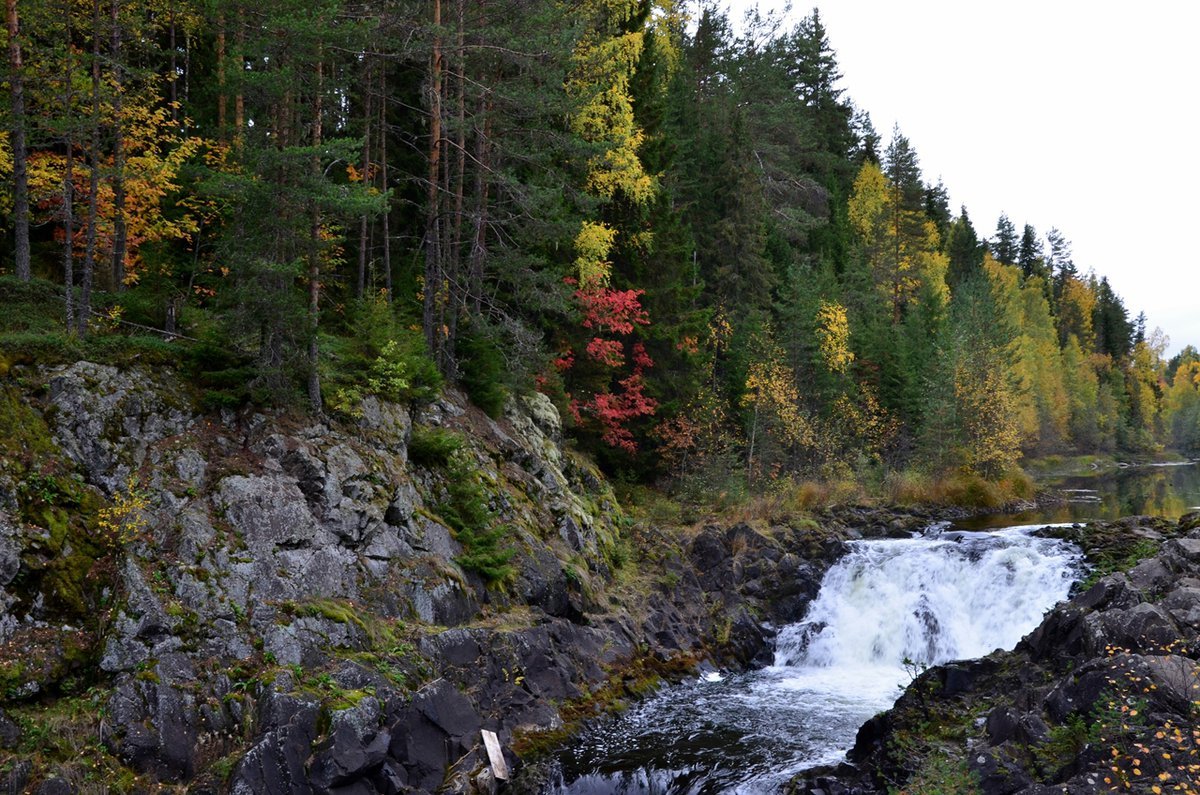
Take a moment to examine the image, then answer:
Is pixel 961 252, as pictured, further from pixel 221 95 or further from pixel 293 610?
pixel 293 610

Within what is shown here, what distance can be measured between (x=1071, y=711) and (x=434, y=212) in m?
15.1

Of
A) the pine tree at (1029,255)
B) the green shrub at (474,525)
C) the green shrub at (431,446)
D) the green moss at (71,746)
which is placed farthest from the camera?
the pine tree at (1029,255)

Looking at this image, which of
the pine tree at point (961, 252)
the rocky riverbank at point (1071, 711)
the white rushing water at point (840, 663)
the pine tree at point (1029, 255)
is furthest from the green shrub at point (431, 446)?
the pine tree at point (1029, 255)

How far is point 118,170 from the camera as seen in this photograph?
13.9 metres

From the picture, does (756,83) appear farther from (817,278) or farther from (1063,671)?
(1063,671)

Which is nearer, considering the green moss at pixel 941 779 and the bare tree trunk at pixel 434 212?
the green moss at pixel 941 779

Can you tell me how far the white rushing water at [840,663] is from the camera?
500 inches

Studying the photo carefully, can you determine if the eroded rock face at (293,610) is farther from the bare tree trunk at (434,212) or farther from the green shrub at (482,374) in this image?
the bare tree trunk at (434,212)

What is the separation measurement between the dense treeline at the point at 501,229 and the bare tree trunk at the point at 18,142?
2.4 inches

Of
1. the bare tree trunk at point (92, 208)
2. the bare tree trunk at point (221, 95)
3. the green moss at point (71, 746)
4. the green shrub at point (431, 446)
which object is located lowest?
the green moss at point (71, 746)

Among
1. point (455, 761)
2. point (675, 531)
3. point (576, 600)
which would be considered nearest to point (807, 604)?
point (675, 531)

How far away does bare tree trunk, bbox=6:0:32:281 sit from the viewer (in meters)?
13.7

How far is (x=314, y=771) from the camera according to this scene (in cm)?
989

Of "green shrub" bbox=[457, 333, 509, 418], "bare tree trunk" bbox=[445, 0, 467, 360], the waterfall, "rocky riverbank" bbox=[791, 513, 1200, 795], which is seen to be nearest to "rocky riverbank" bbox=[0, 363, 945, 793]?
"green shrub" bbox=[457, 333, 509, 418]
